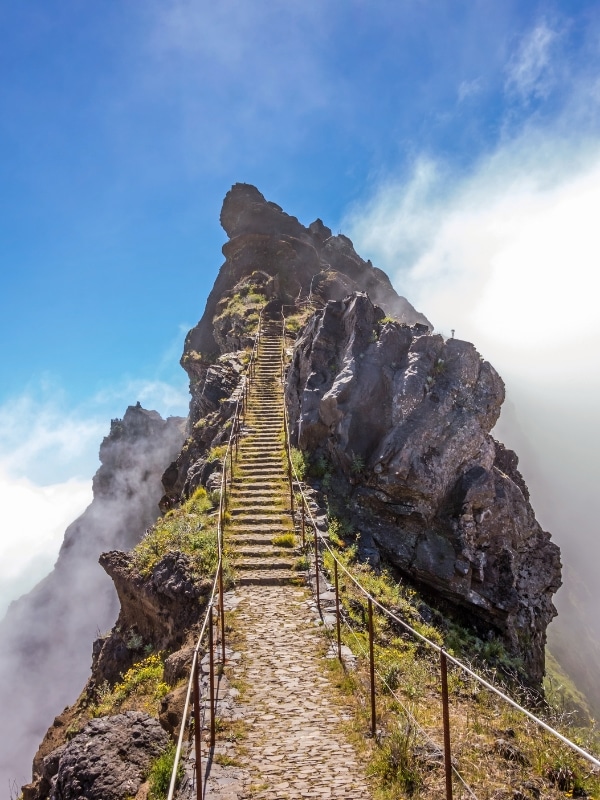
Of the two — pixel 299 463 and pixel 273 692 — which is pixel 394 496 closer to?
pixel 299 463

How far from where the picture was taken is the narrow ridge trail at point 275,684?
5.99 m

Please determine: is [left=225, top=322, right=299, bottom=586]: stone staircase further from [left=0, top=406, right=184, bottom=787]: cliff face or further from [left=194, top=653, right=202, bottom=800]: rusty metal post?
[left=0, top=406, right=184, bottom=787]: cliff face

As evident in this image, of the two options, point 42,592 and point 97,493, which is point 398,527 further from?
point 42,592

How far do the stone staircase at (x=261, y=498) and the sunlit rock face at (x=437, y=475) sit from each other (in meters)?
1.82

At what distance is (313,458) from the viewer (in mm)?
19359

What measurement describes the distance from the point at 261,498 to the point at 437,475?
5.90m

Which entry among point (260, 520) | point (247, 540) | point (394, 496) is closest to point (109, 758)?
point (247, 540)

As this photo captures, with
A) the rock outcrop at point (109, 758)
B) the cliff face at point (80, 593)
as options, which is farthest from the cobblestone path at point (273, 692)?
the cliff face at point (80, 593)

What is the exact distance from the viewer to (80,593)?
58531 mm

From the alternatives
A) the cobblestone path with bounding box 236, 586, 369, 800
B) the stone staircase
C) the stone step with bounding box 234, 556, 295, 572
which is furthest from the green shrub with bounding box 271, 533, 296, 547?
the cobblestone path with bounding box 236, 586, 369, 800

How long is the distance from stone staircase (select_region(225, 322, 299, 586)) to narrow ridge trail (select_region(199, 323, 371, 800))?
0.11ft

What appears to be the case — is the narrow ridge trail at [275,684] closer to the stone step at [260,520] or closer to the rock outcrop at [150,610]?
the stone step at [260,520]

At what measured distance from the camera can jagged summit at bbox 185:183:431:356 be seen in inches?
1757

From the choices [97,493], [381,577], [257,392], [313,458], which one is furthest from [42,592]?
[381,577]
